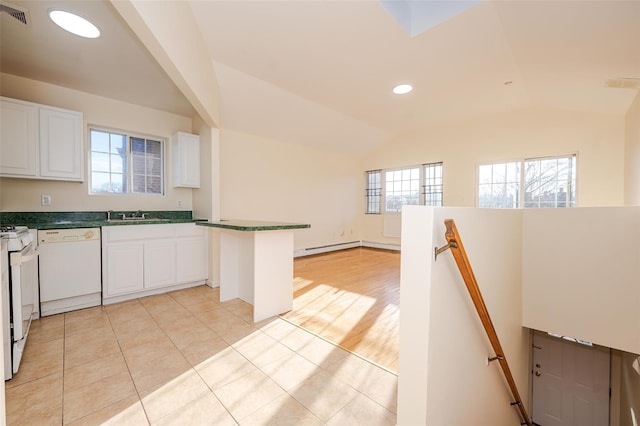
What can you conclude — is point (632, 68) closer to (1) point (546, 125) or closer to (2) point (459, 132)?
(1) point (546, 125)

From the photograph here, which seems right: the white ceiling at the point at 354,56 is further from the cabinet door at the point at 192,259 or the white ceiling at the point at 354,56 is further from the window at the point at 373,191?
the window at the point at 373,191

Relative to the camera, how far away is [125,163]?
11.9 ft

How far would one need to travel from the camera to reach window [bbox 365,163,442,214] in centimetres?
588

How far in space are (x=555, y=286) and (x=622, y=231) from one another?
68 centimetres

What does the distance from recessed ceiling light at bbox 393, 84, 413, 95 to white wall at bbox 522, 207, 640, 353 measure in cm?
224

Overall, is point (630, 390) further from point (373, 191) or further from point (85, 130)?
point (85, 130)

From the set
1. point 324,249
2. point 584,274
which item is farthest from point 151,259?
point 584,274

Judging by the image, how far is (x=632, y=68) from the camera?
237 cm

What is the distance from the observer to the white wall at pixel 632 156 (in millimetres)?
2930

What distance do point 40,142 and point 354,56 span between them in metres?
3.54

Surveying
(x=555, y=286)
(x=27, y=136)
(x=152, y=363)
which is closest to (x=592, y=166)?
(x=555, y=286)

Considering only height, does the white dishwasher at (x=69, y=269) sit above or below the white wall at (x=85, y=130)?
below

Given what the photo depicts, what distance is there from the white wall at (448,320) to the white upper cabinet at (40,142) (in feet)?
12.2

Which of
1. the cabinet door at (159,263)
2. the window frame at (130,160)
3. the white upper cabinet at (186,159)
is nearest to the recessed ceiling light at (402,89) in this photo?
the white upper cabinet at (186,159)
